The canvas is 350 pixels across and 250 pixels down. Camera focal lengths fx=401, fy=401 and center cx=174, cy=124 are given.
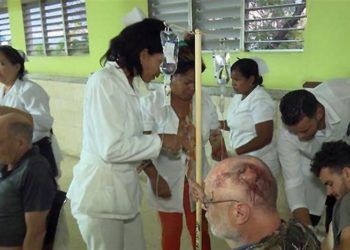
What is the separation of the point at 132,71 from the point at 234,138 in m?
1.14

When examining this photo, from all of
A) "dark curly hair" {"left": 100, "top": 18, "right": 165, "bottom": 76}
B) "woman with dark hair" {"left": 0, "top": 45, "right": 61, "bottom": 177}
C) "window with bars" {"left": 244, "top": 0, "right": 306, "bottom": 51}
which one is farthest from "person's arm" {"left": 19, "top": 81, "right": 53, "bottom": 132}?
"window with bars" {"left": 244, "top": 0, "right": 306, "bottom": 51}

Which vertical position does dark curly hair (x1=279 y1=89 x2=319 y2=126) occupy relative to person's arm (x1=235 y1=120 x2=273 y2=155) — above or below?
above

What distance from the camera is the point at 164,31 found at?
1.43 metres

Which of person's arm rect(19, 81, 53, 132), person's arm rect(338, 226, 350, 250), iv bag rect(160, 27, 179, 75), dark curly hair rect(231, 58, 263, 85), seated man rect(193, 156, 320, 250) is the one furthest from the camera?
person's arm rect(19, 81, 53, 132)

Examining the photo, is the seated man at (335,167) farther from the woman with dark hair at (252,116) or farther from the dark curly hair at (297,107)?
the woman with dark hair at (252,116)

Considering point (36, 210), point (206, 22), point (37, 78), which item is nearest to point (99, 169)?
point (36, 210)

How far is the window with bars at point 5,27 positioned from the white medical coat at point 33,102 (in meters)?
3.69

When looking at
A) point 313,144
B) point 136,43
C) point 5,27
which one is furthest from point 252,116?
point 5,27

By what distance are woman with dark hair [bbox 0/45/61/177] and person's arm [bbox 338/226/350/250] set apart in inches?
74.6

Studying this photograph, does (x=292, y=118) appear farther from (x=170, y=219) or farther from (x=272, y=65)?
(x=272, y=65)

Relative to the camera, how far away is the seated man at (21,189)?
149 centimetres

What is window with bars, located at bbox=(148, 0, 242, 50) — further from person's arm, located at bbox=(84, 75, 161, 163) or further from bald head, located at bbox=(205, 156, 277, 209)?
bald head, located at bbox=(205, 156, 277, 209)

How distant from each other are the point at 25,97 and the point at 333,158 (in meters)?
1.90

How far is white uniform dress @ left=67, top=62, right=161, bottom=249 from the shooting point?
1.42 metres
